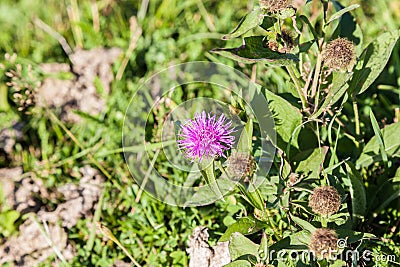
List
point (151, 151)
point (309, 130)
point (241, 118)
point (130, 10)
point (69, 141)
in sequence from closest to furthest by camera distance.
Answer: point (241, 118) → point (309, 130) → point (151, 151) → point (69, 141) → point (130, 10)

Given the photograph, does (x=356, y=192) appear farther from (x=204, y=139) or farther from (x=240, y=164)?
(x=204, y=139)

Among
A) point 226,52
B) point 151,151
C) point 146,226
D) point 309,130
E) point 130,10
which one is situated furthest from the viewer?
point 130,10

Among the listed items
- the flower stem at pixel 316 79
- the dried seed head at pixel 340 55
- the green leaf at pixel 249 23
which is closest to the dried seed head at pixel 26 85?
the green leaf at pixel 249 23

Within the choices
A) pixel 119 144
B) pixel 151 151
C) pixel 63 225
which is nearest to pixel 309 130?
pixel 151 151

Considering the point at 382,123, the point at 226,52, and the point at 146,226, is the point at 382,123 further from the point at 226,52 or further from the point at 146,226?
the point at 146,226

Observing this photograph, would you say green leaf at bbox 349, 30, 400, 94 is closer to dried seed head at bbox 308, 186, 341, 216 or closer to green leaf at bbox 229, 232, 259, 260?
dried seed head at bbox 308, 186, 341, 216

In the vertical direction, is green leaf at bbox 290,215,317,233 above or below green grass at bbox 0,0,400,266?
below

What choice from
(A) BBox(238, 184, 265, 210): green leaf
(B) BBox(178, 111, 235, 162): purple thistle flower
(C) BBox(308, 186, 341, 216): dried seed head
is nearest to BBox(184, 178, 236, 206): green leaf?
(A) BBox(238, 184, 265, 210): green leaf
